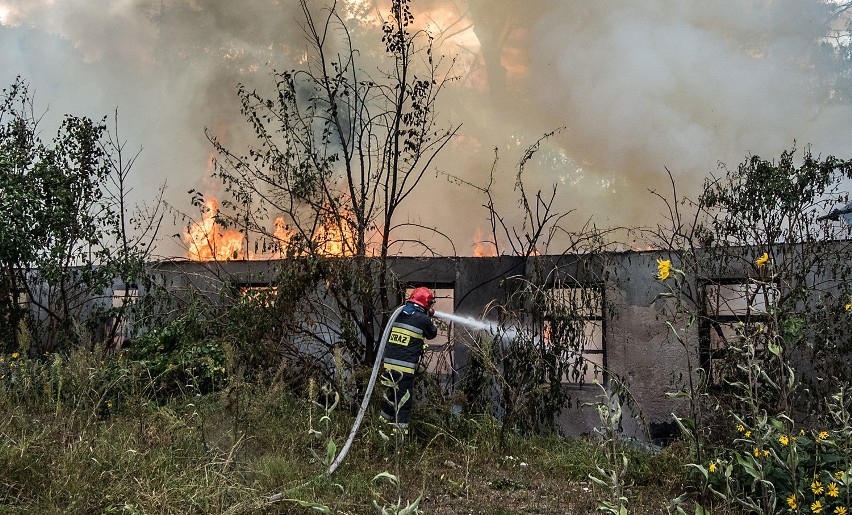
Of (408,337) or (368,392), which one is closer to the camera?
(368,392)

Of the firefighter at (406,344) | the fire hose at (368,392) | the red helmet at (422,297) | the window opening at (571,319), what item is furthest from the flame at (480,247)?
the fire hose at (368,392)

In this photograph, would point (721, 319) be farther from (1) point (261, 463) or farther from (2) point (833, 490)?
(1) point (261, 463)

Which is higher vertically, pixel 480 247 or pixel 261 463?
pixel 480 247

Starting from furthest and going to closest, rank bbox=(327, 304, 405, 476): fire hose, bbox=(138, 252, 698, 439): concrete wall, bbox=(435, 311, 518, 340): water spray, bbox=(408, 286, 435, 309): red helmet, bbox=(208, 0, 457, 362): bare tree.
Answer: bbox=(138, 252, 698, 439): concrete wall, bbox=(435, 311, 518, 340): water spray, bbox=(208, 0, 457, 362): bare tree, bbox=(408, 286, 435, 309): red helmet, bbox=(327, 304, 405, 476): fire hose

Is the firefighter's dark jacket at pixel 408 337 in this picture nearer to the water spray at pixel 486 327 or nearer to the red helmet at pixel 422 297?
the red helmet at pixel 422 297

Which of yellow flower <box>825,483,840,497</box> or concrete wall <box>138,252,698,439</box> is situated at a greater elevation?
concrete wall <box>138,252,698,439</box>

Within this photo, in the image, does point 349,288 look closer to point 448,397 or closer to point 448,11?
point 448,397

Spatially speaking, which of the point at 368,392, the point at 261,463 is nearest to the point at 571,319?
the point at 368,392

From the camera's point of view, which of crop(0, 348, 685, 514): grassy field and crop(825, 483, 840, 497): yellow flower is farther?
crop(0, 348, 685, 514): grassy field

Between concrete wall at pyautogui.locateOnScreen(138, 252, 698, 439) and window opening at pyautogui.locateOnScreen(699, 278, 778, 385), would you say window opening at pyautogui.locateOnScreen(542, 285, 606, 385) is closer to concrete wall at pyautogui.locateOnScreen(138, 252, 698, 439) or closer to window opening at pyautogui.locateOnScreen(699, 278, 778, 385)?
concrete wall at pyautogui.locateOnScreen(138, 252, 698, 439)

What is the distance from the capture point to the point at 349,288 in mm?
7062

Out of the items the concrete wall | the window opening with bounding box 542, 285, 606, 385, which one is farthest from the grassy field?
the concrete wall

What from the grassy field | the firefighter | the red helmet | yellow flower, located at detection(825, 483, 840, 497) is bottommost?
the grassy field

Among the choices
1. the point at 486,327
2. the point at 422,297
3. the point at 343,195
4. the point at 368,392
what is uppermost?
the point at 343,195
